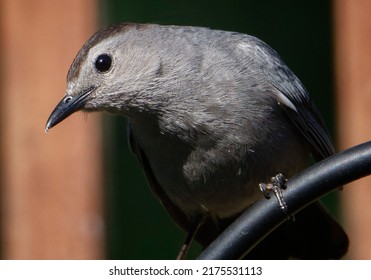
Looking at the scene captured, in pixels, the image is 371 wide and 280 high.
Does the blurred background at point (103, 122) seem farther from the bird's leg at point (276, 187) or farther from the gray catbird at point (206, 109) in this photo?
the bird's leg at point (276, 187)

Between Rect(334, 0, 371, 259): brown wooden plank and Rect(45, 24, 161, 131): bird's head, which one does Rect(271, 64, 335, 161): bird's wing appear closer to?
Rect(45, 24, 161, 131): bird's head

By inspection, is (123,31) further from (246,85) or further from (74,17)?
(74,17)

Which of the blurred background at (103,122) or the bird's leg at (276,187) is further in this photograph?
the blurred background at (103,122)

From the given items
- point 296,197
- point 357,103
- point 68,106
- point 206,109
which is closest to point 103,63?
point 68,106

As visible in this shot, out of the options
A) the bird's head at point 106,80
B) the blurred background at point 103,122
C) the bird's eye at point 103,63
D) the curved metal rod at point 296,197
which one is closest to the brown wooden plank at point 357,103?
the blurred background at point 103,122

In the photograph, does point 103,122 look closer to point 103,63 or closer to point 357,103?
point 357,103
